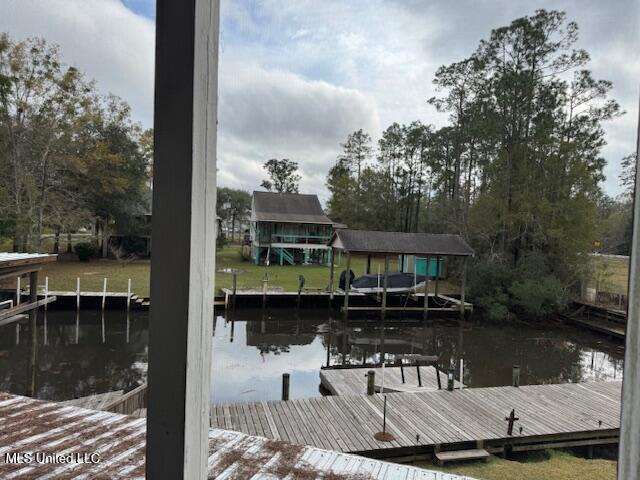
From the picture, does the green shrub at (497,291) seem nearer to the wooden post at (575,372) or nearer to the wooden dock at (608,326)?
the wooden post at (575,372)

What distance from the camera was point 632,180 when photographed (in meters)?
0.42

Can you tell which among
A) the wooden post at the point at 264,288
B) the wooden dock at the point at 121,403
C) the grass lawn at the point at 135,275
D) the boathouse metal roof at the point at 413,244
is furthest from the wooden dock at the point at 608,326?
the wooden post at the point at 264,288

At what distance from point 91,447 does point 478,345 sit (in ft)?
25.8

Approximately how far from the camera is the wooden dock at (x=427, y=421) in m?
3.44

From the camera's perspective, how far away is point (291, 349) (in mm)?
7633

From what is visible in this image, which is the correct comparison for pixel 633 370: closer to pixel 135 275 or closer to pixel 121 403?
pixel 121 403

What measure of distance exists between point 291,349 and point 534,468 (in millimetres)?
5035

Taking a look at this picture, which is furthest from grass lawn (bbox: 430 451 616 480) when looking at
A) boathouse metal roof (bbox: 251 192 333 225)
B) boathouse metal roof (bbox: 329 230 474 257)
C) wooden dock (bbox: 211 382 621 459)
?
boathouse metal roof (bbox: 329 230 474 257)

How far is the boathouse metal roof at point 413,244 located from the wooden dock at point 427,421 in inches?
163

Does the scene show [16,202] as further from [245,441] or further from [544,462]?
[544,462]

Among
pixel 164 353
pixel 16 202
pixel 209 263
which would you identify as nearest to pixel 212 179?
pixel 209 263

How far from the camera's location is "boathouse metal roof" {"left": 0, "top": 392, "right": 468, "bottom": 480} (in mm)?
1479

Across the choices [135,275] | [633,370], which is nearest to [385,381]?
[633,370]

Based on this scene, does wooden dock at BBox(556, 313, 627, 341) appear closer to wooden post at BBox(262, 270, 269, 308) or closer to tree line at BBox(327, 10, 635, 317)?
tree line at BBox(327, 10, 635, 317)
